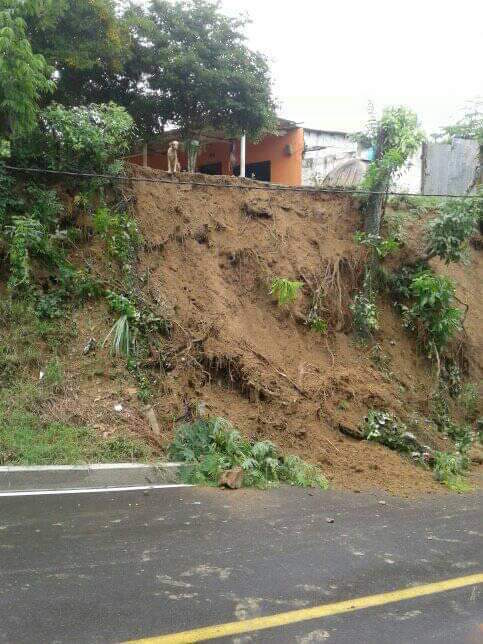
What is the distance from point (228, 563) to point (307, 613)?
0.97 metres

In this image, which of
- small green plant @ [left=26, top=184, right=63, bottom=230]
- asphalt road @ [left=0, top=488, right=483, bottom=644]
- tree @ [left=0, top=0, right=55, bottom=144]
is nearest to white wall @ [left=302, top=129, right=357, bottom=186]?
small green plant @ [left=26, top=184, right=63, bottom=230]

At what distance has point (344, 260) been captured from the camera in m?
13.0

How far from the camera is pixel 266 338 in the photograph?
1116cm

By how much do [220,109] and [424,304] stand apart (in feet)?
30.3

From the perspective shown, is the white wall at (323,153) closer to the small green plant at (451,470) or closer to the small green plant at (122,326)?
the small green plant at (122,326)

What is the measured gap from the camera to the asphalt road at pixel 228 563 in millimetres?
3982


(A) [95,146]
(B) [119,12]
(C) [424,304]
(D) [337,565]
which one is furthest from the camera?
(B) [119,12]

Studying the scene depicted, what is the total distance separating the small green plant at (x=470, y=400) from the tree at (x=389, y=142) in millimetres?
4204

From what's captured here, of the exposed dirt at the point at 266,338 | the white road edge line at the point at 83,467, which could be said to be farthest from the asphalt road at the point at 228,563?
the exposed dirt at the point at 266,338

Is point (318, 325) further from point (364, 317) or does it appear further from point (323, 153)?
point (323, 153)

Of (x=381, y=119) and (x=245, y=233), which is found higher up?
(x=381, y=119)

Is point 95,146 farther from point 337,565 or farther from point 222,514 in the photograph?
point 337,565

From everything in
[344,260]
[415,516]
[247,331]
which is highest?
[344,260]

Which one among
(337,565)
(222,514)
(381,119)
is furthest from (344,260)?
(337,565)
